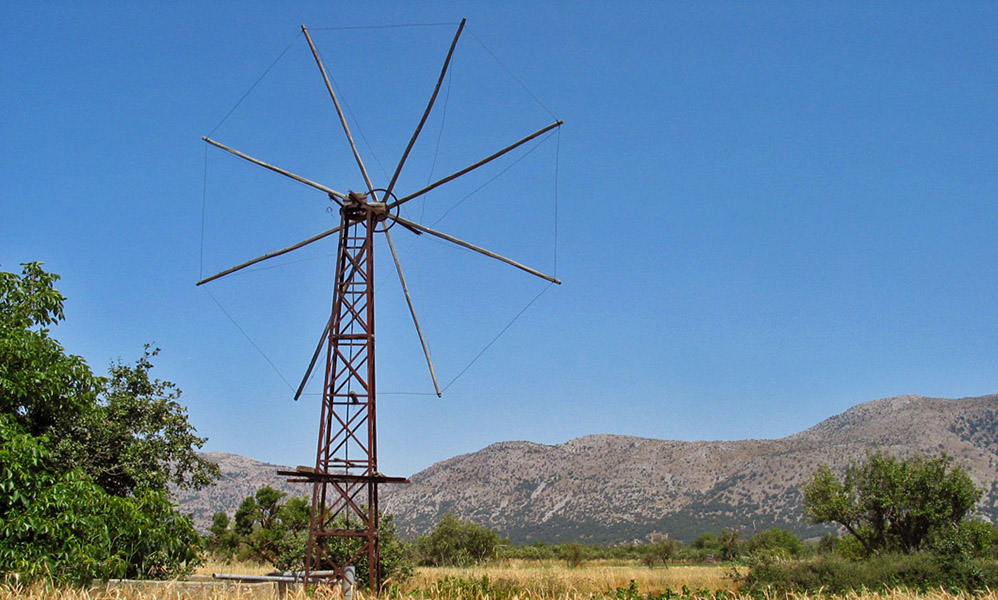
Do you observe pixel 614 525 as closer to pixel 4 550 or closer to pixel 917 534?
pixel 917 534

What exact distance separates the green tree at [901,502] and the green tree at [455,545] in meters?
19.0

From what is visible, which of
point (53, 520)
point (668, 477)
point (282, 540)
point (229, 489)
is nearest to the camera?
point (53, 520)

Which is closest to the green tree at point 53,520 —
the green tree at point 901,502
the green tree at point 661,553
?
the green tree at point 901,502

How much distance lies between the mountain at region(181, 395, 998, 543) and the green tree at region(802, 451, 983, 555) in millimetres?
48420

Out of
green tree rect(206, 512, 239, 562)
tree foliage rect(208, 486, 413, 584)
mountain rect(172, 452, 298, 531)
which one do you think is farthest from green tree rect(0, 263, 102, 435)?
mountain rect(172, 452, 298, 531)

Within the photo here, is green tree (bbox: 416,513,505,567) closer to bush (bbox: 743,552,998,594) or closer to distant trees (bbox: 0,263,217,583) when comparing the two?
bush (bbox: 743,552,998,594)

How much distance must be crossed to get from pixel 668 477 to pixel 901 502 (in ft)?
250

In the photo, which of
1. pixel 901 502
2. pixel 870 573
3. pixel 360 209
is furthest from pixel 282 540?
pixel 901 502

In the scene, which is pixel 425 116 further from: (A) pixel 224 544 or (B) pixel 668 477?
(B) pixel 668 477

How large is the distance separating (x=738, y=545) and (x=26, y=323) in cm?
5647

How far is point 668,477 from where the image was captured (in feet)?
356

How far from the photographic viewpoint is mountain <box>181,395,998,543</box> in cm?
9225

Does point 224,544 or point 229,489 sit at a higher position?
point 229,489

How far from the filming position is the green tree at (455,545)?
147 feet
